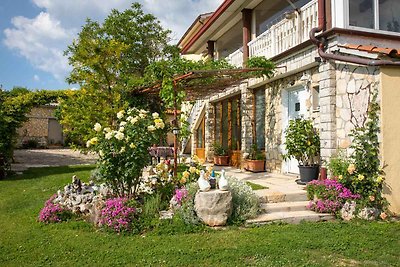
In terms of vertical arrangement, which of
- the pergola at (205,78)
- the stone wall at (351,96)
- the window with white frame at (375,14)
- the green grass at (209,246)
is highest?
the window with white frame at (375,14)

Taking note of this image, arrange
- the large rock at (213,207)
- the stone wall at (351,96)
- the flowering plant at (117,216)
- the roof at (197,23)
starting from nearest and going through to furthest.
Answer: the flowering plant at (117,216), the large rock at (213,207), the stone wall at (351,96), the roof at (197,23)

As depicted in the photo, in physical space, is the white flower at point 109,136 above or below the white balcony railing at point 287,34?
below

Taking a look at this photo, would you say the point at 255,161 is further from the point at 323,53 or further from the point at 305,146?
the point at 323,53

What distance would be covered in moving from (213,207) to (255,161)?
4.87 m

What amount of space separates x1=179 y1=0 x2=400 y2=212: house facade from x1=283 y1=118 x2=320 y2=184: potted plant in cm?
30

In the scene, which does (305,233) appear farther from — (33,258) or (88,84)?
(88,84)

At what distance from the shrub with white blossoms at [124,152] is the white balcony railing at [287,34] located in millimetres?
4217

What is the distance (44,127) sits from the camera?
86.0 feet

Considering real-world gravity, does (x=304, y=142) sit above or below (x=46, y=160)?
above

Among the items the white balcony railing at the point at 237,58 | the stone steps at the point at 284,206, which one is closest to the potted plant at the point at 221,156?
the white balcony railing at the point at 237,58

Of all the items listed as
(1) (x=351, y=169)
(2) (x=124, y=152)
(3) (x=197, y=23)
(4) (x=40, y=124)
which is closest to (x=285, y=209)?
(1) (x=351, y=169)

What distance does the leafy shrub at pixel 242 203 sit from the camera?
5445 millimetres

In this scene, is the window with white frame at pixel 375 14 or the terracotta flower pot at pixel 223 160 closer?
the window with white frame at pixel 375 14

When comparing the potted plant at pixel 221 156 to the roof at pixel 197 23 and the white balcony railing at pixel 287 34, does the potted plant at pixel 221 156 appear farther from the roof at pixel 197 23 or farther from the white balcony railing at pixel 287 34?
the roof at pixel 197 23
